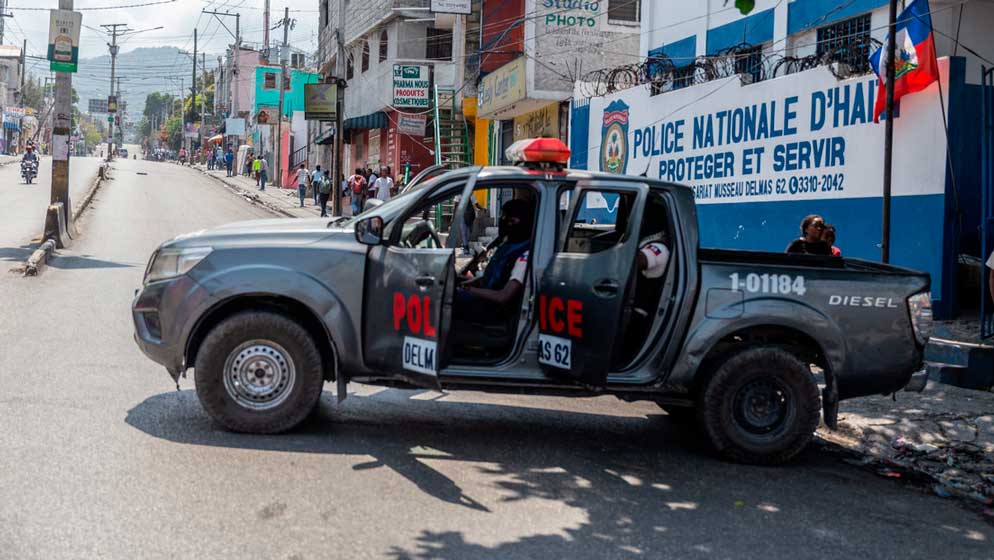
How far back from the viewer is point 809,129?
14.8 meters

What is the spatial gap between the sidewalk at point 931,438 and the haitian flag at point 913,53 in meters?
4.60

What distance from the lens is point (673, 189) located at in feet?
22.9

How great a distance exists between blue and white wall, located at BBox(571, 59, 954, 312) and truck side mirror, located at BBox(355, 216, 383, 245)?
5.62 m

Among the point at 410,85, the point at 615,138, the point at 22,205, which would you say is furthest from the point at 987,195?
the point at 22,205

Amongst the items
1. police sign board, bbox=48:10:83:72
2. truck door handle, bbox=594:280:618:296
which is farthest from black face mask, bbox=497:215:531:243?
police sign board, bbox=48:10:83:72

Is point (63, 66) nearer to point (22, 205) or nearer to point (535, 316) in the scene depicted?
point (22, 205)

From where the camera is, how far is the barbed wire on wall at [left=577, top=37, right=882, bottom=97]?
14.4 meters

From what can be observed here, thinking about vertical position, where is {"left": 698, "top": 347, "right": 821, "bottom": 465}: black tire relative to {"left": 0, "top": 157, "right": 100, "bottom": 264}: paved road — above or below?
below

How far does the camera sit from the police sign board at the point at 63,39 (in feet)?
65.1

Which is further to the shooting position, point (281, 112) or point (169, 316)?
point (281, 112)

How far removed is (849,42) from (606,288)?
1083 centimetres

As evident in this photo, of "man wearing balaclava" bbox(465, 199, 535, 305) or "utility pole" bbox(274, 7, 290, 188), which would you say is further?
"utility pole" bbox(274, 7, 290, 188)

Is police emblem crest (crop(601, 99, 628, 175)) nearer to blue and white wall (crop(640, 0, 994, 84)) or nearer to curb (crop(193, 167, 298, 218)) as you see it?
blue and white wall (crop(640, 0, 994, 84))

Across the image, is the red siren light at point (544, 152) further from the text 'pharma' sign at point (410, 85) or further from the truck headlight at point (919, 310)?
the text 'pharma' sign at point (410, 85)
